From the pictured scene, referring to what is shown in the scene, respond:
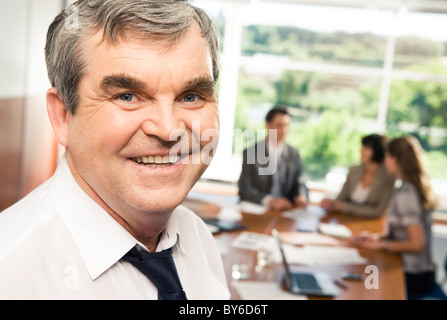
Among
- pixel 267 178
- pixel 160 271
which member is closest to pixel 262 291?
pixel 160 271

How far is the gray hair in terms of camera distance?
2.00ft

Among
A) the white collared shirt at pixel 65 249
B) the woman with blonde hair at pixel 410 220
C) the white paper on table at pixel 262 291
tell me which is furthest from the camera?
the woman with blonde hair at pixel 410 220

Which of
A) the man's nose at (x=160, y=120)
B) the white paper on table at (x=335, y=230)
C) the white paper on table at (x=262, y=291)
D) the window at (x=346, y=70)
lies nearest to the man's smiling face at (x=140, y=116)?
the man's nose at (x=160, y=120)

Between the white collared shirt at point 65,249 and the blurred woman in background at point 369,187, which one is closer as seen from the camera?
the white collared shirt at point 65,249

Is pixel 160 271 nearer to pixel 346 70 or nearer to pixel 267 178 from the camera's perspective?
pixel 267 178

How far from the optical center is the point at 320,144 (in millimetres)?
5164

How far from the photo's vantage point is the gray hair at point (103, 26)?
0.61 m

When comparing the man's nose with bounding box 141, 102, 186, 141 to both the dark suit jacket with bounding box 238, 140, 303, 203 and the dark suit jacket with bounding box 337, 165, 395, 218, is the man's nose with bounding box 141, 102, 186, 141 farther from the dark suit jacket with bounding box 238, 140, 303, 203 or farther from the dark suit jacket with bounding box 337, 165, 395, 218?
the dark suit jacket with bounding box 337, 165, 395, 218

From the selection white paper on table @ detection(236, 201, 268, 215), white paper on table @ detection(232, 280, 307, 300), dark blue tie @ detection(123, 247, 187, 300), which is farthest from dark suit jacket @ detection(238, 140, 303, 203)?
dark blue tie @ detection(123, 247, 187, 300)

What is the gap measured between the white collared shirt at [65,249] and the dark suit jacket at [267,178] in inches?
109

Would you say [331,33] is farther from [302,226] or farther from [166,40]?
[166,40]

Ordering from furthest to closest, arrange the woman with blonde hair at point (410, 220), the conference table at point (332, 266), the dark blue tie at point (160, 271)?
the woman with blonde hair at point (410, 220), the conference table at point (332, 266), the dark blue tie at point (160, 271)

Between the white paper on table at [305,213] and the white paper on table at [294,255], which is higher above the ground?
the white paper on table at [294,255]

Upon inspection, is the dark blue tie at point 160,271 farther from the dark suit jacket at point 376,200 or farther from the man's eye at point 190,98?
the dark suit jacket at point 376,200
